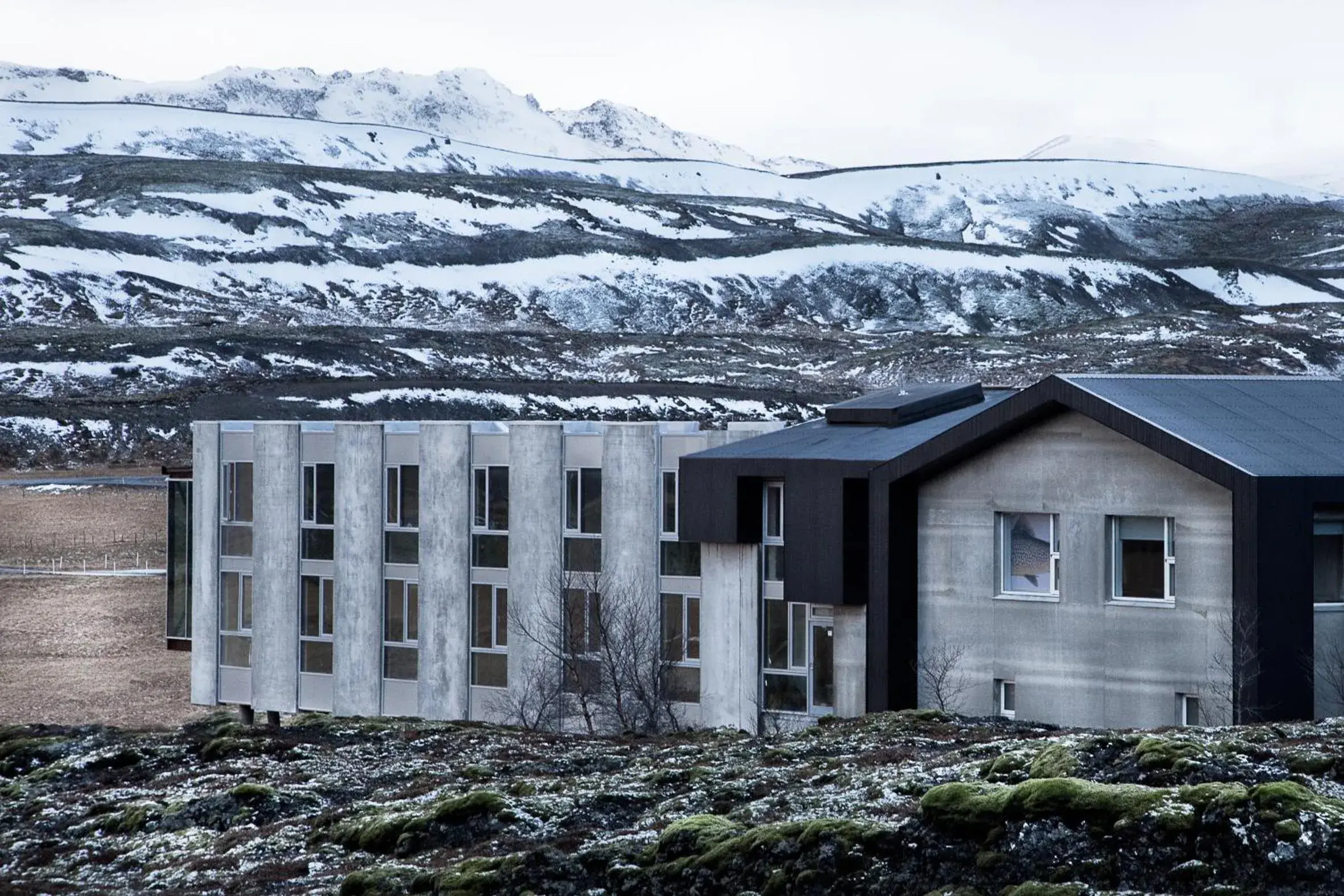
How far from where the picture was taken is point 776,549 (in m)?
35.6

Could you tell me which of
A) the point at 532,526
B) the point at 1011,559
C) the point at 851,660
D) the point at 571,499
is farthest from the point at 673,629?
the point at 1011,559

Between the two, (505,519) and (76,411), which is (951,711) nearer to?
(505,519)

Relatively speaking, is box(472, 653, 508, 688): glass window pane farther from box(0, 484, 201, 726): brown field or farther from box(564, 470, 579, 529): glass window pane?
box(0, 484, 201, 726): brown field

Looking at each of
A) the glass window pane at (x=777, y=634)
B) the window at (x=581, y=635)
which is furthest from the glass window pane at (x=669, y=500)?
the glass window pane at (x=777, y=634)

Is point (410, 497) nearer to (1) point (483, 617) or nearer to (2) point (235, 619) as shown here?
(1) point (483, 617)

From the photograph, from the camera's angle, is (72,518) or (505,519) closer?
(505,519)

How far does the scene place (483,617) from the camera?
4109 centimetres

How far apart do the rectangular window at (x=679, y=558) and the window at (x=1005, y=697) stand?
8.06 meters

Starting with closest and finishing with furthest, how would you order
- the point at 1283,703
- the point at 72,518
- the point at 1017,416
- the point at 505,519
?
the point at 1283,703 < the point at 1017,416 < the point at 505,519 < the point at 72,518

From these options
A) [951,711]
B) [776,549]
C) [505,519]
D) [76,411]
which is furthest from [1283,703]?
[76,411]

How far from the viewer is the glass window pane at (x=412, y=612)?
41.8 metres

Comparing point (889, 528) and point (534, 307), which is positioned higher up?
→ point (534, 307)

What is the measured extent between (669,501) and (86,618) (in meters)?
43.0

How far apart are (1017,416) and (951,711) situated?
17.5 ft
